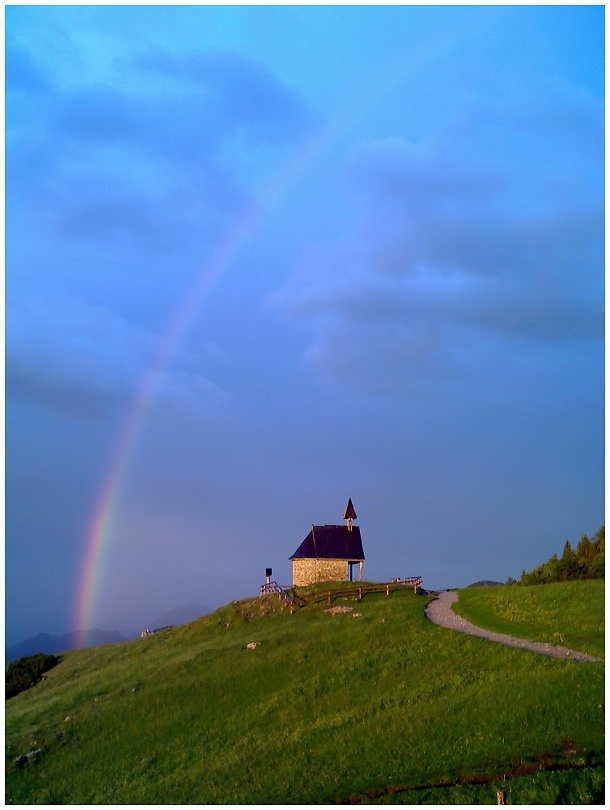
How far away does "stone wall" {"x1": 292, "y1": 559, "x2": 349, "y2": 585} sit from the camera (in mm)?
72875

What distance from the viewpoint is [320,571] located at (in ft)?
239

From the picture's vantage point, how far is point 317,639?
144 ft

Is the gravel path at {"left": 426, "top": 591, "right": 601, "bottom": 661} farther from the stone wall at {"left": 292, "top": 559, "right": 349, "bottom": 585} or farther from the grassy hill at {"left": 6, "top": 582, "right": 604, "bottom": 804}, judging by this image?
the stone wall at {"left": 292, "top": 559, "right": 349, "bottom": 585}

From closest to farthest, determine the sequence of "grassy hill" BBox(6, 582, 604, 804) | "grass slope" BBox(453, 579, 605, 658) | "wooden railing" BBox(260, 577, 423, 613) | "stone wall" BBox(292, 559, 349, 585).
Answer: "grassy hill" BBox(6, 582, 604, 804) → "grass slope" BBox(453, 579, 605, 658) → "wooden railing" BBox(260, 577, 423, 613) → "stone wall" BBox(292, 559, 349, 585)

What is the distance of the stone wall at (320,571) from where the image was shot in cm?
7288

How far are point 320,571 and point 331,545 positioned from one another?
303 cm

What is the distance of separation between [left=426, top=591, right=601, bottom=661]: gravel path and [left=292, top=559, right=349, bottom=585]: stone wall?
15338 mm

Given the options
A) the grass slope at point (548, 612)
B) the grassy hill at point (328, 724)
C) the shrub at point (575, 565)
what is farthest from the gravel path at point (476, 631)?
the shrub at point (575, 565)

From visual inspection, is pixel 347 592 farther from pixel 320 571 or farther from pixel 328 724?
pixel 328 724

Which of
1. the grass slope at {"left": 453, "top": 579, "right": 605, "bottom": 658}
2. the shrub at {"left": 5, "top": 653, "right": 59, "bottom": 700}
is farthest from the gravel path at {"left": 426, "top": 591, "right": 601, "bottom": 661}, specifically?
the shrub at {"left": 5, "top": 653, "right": 59, "bottom": 700}

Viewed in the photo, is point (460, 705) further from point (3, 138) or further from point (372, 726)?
point (3, 138)

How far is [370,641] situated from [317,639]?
4.22 meters

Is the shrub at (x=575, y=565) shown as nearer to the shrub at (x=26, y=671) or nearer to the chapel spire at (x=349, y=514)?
the chapel spire at (x=349, y=514)

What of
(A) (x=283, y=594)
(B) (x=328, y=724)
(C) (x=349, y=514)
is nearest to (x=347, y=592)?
(A) (x=283, y=594)
